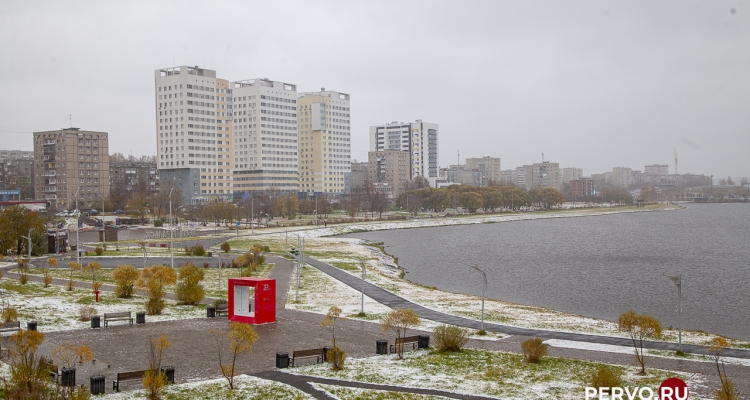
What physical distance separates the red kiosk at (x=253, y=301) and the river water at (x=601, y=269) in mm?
19208

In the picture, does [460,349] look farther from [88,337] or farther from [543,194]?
[543,194]

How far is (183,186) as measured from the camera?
158625mm

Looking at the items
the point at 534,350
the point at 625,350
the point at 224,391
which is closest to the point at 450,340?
the point at 534,350

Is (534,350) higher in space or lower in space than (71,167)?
lower

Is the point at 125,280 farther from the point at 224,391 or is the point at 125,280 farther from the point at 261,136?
the point at 261,136

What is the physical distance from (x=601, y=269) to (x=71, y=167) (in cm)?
12109

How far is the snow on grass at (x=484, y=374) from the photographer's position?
724 inches

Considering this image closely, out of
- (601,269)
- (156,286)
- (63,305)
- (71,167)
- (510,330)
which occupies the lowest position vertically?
(601,269)

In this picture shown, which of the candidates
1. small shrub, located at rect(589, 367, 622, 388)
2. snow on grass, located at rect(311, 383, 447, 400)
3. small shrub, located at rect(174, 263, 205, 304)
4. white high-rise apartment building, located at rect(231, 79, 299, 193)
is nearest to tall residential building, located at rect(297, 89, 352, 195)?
white high-rise apartment building, located at rect(231, 79, 299, 193)

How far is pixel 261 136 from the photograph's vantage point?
17200 cm

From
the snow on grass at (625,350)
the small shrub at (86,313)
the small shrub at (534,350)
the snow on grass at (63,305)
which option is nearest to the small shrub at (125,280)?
the snow on grass at (63,305)

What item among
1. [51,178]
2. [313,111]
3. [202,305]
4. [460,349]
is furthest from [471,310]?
[313,111]

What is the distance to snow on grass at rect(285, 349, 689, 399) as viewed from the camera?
1839cm

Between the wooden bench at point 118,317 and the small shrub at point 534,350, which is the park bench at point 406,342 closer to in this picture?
the small shrub at point 534,350
